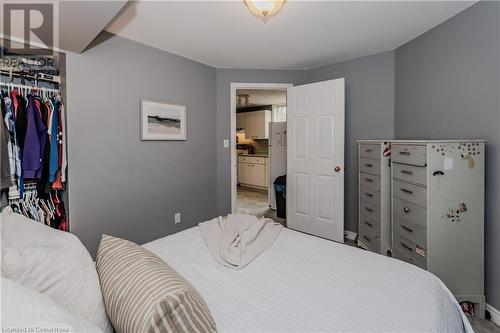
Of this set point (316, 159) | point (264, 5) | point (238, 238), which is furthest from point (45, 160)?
point (316, 159)

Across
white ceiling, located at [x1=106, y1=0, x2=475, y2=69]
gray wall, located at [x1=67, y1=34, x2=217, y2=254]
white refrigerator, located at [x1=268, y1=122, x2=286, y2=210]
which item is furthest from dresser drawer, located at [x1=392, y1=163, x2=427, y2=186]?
white refrigerator, located at [x1=268, y1=122, x2=286, y2=210]

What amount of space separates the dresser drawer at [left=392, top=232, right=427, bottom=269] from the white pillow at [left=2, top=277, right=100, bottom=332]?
7.26ft

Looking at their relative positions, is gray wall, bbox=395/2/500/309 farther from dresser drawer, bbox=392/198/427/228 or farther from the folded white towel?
the folded white towel

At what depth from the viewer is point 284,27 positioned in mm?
2479

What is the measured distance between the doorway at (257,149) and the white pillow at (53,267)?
3.88 m

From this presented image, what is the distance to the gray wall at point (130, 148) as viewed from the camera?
8.00 feet

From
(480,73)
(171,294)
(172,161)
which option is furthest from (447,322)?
(172,161)

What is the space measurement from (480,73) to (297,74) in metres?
2.20

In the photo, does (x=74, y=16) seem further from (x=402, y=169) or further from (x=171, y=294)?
(x=402, y=169)

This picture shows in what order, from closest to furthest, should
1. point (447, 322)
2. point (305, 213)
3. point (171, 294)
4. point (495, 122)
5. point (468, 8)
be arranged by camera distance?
1. point (171, 294)
2. point (447, 322)
3. point (495, 122)
4. point (468, 8)
5. point (305, 213)

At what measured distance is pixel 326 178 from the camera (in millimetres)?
3430

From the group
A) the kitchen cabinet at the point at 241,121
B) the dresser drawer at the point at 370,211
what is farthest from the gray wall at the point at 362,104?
the kitchen cabinet at the point at 241,121

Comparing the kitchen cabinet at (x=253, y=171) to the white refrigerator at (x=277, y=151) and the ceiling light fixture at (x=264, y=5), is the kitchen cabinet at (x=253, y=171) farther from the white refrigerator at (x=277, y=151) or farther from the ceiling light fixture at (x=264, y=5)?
the ceiling light fixture at (x=264, y=5)

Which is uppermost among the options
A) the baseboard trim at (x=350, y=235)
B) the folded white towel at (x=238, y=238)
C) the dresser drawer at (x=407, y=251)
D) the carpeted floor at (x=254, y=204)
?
the folded white towel at (x=238, y=238)
